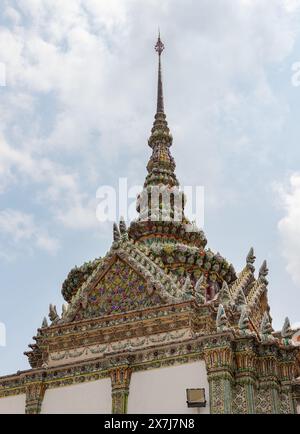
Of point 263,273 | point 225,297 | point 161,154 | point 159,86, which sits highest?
point 159,86

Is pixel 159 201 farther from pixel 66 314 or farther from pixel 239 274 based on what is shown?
pixel 66 314

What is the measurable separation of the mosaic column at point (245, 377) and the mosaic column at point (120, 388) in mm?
2594

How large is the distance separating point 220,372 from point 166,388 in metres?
1.40

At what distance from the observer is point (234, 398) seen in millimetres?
18359

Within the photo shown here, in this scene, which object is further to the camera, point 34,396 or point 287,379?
point 34,396

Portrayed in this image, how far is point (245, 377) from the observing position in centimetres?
1853

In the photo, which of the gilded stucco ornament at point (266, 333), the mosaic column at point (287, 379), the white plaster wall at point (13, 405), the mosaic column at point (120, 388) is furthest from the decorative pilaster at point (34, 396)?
the mosaic column at point (287, 379)

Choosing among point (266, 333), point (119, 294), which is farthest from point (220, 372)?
point (119, 294)

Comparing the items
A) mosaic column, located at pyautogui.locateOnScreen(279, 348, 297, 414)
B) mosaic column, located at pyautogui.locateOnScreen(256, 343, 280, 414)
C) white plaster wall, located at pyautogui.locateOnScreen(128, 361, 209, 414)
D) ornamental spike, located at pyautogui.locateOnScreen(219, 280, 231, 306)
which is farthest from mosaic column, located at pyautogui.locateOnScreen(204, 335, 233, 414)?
ornamental spike, located at pyautogui.locateOnScreen(219, 280, 231, 306)

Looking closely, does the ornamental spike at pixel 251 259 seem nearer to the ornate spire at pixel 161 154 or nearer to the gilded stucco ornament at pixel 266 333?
the ornate spire at pixel 161 154

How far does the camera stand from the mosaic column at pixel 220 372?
→ 58.5 ft

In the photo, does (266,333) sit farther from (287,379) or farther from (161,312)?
(161,312)
